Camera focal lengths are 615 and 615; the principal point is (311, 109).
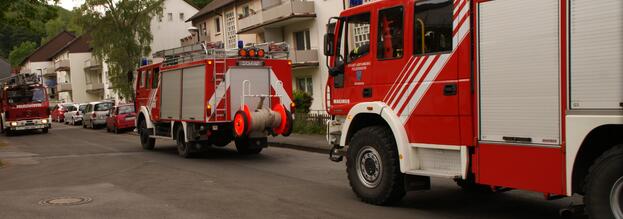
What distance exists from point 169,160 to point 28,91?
1947cm

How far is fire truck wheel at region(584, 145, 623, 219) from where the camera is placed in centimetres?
525

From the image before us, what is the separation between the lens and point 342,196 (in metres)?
8.87

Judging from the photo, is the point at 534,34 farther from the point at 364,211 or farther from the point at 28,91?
the point at 28,91

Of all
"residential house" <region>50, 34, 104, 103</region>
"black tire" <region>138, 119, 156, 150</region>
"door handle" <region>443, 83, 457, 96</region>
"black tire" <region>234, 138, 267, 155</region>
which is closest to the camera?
"door handle" <region>443, 83, 457, 96</region>

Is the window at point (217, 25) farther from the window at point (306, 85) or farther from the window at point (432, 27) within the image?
the window at point (432, 27)

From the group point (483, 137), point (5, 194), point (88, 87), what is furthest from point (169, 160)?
point (88, 87)

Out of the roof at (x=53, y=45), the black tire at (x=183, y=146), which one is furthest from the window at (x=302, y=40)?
the roof at (x=53, y=45)

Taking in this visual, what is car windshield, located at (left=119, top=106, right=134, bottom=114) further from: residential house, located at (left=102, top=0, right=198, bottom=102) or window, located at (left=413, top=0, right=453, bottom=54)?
residential house, located at (left=102, top=0, right=198, bottom=102)

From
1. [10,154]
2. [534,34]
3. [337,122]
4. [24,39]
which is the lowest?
[10,154]

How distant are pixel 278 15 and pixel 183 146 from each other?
1724 centimetres

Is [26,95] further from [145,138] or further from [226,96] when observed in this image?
[226,96]

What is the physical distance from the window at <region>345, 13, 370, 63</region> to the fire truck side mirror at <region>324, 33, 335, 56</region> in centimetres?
21

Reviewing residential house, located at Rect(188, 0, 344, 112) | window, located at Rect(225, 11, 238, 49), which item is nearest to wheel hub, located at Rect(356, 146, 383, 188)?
residential house, located at Rect(188, 0, 344, 112)

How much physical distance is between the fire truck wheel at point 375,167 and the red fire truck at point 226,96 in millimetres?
5299
